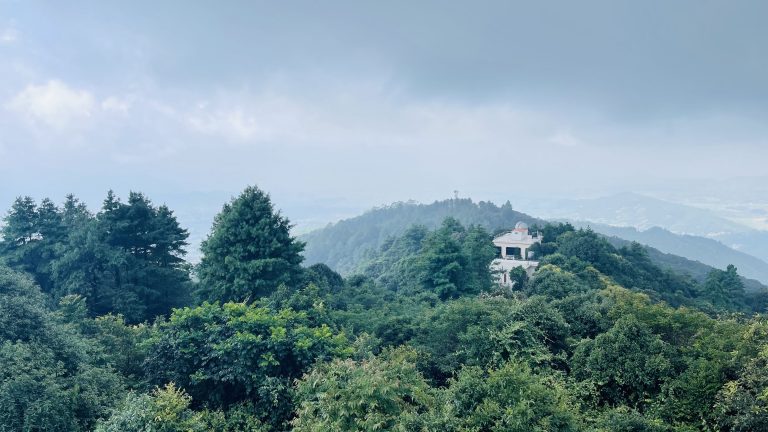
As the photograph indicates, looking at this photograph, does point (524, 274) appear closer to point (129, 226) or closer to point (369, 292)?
point (369, 292)

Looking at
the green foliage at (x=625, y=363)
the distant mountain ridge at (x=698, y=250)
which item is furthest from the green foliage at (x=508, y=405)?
the distant mountain ridge at (x=698, y=250)

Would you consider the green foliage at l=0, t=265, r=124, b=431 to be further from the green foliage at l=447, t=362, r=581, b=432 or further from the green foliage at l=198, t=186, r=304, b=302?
the green foliage at l=447, t=362, r=581, b=432

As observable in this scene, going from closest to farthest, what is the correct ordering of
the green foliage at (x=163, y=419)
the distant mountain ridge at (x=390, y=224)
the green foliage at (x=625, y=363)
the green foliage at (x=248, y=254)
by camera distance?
the green foliage at (x=163, y=419)
the green foliage at (x=625, y=363)
the green foliage at (x=248, y=254)
the distant mountain ridge at (x=390, y=224)

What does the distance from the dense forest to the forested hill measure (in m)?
74.9

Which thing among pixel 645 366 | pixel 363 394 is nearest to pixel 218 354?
pixel 363 394

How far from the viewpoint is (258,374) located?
11812mm

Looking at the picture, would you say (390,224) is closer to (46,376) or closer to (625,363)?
(625,363)

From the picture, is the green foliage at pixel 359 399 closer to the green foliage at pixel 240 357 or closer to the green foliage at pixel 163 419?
the green foliage at pixel 240 357

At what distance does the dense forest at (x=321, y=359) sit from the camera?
9.62 metres

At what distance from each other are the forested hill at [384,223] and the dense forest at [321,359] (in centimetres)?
7494

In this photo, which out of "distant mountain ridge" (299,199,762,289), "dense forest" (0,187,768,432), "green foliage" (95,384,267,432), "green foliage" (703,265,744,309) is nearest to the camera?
"dense forest" (0,187,768,432)

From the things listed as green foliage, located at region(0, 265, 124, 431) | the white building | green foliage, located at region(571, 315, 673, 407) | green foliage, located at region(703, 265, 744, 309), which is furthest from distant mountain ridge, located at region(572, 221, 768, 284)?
green foliage, located at region(0, 265, 124, 431)

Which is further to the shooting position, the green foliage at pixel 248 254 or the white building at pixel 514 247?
the white building at pixel 514 247

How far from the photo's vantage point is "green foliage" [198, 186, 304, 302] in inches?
744
